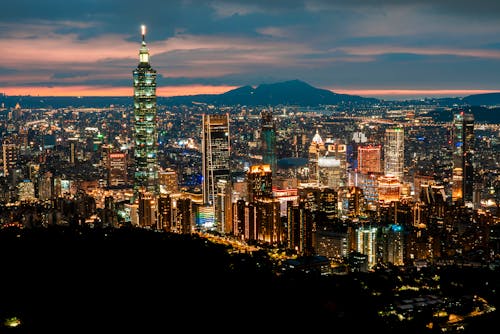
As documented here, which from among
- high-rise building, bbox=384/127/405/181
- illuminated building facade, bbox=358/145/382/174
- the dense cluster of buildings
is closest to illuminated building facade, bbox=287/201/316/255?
the dense cluster of buildings

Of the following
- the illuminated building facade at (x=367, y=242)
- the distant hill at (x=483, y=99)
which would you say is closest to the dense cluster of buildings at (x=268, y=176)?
the illuminated building facade at (x=367, y=242)

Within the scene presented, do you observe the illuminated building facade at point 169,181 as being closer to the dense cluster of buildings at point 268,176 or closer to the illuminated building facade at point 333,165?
the dense cluster of buildings at point 268,176

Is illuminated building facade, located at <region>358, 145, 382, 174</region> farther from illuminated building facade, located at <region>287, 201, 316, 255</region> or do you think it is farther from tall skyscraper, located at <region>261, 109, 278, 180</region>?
illuminated building facade, located at <region>287, 201, 316, 255</region>

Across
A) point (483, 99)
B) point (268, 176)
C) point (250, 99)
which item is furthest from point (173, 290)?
point (250, 99)

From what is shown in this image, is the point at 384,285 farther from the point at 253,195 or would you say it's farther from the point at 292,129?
the point at 292,129

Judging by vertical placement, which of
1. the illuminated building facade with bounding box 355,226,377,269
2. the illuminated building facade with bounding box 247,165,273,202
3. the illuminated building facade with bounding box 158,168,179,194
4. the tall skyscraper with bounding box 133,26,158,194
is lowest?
the illuminated building facade with bounding box 355,226,377,269

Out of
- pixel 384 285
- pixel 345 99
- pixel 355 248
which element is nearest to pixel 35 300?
pixel 384 285

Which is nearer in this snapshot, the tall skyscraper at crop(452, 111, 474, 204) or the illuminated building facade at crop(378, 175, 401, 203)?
the tall skyscraper at crop(452, 111, 474, 204)

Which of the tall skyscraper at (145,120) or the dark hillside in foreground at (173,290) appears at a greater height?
the tall skyscraper at (145,120)
